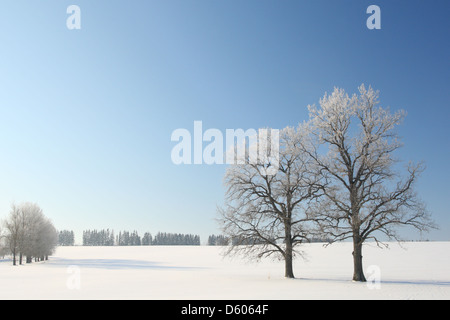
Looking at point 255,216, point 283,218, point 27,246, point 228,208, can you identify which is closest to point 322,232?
point 283,218
